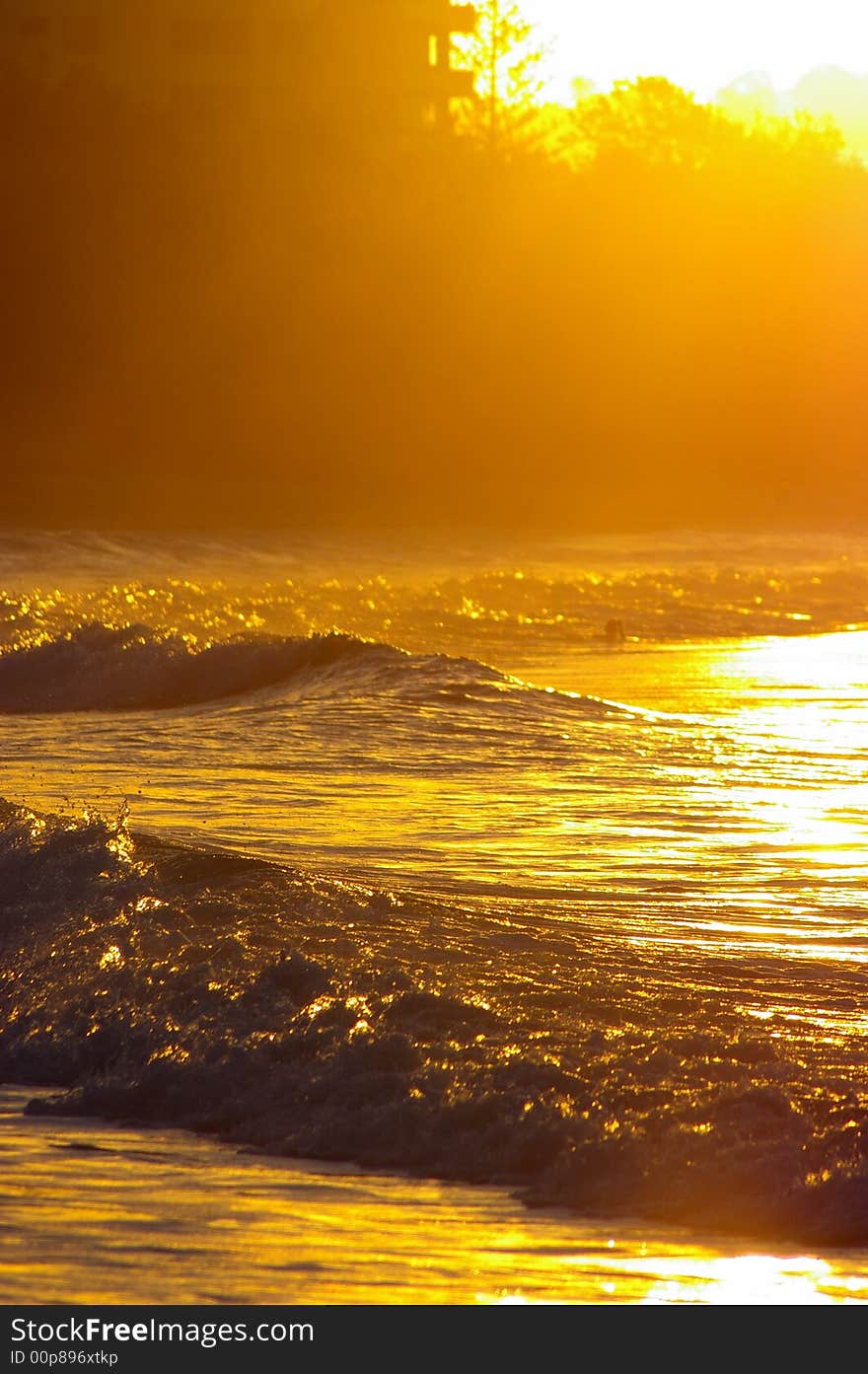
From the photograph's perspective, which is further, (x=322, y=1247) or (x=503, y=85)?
(x=503, y=85)

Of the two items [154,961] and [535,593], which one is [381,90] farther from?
[154,961]

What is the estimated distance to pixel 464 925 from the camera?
8.29 metres

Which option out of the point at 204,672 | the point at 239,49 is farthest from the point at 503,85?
the point at 204,672

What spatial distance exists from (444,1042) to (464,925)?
1668mm

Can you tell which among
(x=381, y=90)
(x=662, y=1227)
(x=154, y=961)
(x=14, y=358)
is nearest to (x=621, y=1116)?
(x=662, y=1227)

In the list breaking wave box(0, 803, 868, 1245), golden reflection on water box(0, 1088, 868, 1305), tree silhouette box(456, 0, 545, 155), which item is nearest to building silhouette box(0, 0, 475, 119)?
tree silhouette box(456, 0, 545, 155)

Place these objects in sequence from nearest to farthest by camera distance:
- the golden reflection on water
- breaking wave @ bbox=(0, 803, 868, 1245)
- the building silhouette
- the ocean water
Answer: the golden reflection on water → breaking wave @ bbox=(0, 803, 868, 1245) → the ocean water → the building silhouette

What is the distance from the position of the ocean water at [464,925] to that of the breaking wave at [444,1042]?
0.05ft

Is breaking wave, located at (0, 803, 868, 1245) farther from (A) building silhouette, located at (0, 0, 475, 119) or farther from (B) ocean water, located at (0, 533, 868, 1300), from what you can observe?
(A) building silhouette, located at (0, 0, 475, 119)

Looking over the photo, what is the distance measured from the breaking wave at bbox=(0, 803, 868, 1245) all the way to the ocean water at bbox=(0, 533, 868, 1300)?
0.01 metres

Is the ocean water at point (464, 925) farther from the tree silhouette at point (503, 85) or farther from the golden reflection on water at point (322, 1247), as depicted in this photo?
the tree silhouette at point (503, 85)

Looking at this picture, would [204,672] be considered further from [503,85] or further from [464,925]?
[503,85]

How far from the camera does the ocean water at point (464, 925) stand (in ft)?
19.6

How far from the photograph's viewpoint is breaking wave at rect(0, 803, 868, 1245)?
5746 mm
